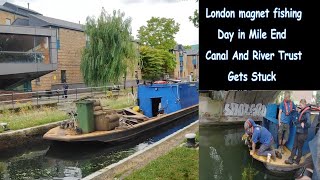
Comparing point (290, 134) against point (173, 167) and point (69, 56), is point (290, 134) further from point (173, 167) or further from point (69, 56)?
point (69, 56)

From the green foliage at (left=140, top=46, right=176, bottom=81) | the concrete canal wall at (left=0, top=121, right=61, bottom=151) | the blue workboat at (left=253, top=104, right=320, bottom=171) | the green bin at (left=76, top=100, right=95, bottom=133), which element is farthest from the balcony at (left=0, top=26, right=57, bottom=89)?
the blue workboat at (left=253, top=104, right=320, bottom=171)

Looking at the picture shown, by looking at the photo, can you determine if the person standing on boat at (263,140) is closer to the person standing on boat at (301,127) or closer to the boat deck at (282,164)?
the boat deck at (282,164)

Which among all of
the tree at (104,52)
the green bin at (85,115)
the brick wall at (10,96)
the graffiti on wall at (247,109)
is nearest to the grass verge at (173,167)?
the graffiti on wall at (247,109)

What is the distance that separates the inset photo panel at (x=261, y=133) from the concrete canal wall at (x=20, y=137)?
11424 millimetres

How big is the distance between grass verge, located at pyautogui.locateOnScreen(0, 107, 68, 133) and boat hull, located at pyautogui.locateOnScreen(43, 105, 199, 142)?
5.97ft

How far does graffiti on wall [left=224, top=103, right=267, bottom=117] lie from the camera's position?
345cm

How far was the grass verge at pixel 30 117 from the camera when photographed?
15.0 meters

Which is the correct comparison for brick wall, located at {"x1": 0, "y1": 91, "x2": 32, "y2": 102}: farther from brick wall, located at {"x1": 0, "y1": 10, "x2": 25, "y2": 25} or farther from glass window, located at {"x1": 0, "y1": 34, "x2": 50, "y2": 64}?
brick wall, located at {"x1": 0, "y1": 10, "x2": 25, "y2": 25}

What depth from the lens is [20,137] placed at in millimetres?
13930

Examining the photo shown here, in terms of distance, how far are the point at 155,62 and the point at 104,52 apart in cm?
703

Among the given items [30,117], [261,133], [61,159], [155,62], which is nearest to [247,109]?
[261,133]

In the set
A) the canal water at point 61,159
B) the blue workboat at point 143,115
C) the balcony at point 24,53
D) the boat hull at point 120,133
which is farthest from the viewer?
the balcony at point 24,53

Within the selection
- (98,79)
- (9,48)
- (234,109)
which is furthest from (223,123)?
(98,79)

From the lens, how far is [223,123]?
3.65m
